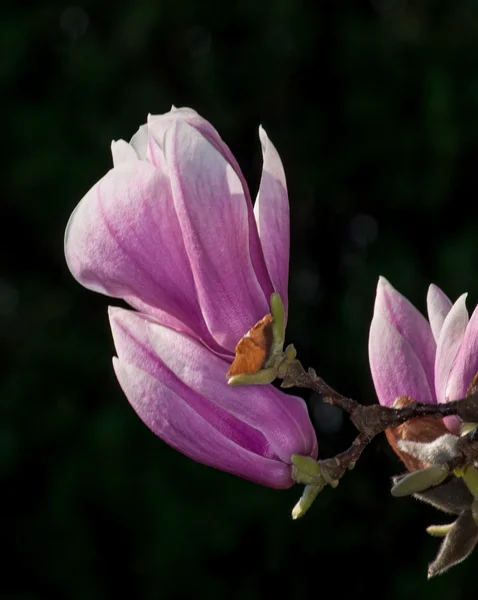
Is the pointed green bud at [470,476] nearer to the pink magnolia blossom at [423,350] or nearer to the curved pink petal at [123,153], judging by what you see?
the pink magnolia blossom at [423,350]

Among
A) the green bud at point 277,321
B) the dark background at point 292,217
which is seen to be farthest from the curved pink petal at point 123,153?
the dark background at point 292,217

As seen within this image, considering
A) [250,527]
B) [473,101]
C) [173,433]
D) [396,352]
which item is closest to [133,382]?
[173,433]

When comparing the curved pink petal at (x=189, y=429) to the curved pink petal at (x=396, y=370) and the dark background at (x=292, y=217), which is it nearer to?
the curved pink petal at (x=396, y=370)

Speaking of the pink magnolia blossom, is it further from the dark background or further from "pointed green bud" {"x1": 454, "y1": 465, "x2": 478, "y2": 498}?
the dark background

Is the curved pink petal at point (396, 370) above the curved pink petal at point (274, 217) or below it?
below

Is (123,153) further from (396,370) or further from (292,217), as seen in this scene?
(292,217)

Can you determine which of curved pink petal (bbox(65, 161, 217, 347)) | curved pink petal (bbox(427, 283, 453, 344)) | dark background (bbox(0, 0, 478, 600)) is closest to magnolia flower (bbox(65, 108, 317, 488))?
curved pink petal (bbox(65, 161, 217, 347))

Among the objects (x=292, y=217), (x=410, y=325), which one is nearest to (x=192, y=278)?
(x=410, y=325)

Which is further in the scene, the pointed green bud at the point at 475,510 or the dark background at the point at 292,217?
the dark background at the point at 292,217
